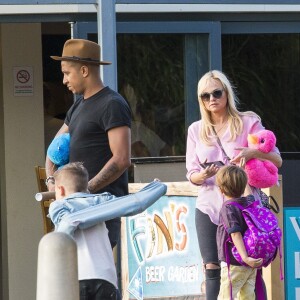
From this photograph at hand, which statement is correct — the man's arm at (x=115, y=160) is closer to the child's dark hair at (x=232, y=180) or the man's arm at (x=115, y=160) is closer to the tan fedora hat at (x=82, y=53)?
the tan fedora hat at (x=82, y=53)

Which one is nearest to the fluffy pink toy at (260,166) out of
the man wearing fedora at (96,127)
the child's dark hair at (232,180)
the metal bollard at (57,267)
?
the child's dark hair at (232,180)

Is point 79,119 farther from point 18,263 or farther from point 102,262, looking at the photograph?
point 18,263

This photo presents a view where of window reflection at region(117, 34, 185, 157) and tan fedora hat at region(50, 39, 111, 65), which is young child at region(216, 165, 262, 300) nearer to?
tan fedora hat at region(50, 39, 111, 65)

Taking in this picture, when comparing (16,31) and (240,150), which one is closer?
(240,150)

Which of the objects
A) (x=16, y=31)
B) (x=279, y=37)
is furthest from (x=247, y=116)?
(x=16, y=31)

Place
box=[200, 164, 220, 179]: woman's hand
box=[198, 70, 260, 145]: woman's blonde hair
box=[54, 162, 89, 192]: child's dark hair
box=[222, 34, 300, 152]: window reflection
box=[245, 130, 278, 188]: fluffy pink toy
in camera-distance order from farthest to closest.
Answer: box=[222, 34, 300, 152]: window reflection, box=[198, 70, 260, 145]: woman's blonde hair, box=[245, 130, 278, 188]: fluffy pink toy, box=[200, 164, 220, 179]: woman's hand, box=[54, 162, 89, 192]: child's dark hair

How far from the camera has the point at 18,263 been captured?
984cm

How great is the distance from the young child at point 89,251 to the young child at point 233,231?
4.21ft

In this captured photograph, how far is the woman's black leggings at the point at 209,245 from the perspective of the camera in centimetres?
733

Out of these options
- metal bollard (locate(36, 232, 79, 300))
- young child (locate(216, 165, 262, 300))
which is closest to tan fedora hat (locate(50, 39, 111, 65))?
young child (locate(216, 165, 262, 300))

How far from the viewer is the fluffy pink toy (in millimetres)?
7328

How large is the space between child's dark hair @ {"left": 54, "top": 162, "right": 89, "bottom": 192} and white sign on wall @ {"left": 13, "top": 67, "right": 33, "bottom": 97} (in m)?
3.93

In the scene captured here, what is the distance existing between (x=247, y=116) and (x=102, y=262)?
2122 millimetres

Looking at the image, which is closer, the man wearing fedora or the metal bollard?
the metal bollard
